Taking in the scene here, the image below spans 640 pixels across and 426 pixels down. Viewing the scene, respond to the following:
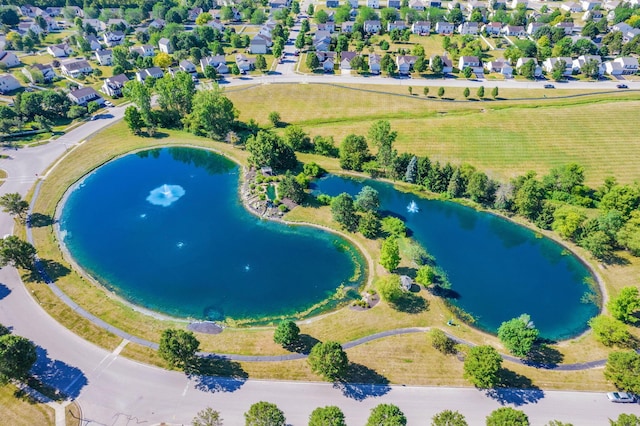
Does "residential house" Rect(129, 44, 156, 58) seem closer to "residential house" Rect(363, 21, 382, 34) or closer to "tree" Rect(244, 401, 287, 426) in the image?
"residential house" Rect(363, 21, 382, 34)

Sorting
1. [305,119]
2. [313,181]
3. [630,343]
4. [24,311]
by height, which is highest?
[305,119]

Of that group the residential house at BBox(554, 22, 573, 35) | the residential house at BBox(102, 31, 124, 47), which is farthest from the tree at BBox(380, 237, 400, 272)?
the residential house at BBox(554, 22, 573, 35)

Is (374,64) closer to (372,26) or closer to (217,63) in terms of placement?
(372,26)

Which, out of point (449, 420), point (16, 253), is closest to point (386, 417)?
point (449, 420)

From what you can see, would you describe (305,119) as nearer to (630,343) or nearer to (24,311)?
(24,311)

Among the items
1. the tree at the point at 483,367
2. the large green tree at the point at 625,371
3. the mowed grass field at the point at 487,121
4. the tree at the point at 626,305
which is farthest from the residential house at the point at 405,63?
the large green tree at the point at 625,371

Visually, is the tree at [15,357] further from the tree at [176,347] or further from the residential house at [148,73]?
the residential house at [148,73]

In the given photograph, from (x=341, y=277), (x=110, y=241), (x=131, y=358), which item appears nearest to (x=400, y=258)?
(x=341, y=277)
